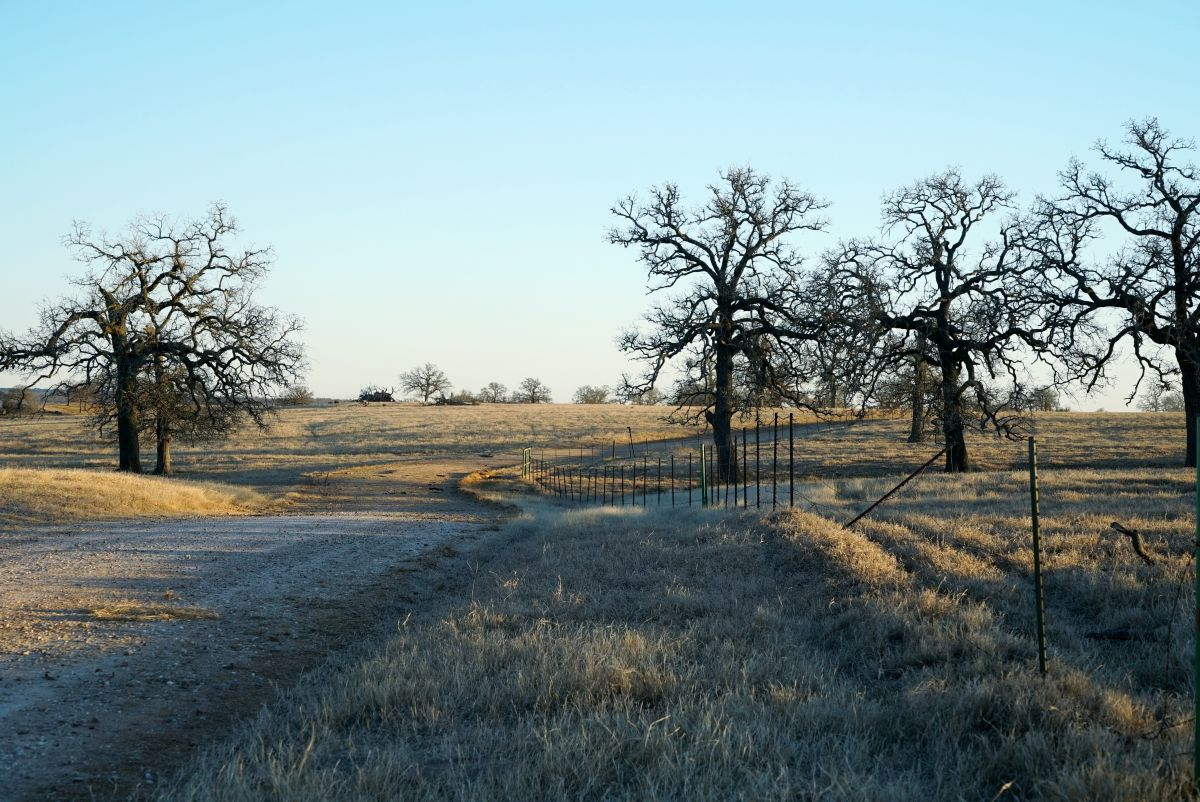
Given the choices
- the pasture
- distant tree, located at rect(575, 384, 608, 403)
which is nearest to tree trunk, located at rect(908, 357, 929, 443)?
the pasture

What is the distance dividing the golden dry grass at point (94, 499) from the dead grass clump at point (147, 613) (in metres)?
11.6

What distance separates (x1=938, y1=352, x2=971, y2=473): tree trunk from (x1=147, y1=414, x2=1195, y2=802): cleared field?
16.5 metres

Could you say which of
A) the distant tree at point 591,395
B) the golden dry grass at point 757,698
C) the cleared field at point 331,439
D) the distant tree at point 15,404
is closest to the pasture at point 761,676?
the golden dry grass at point 757,698

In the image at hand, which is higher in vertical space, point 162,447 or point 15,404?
point 15,404

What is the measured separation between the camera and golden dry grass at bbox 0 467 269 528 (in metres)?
21.3

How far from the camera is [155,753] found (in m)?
5.71

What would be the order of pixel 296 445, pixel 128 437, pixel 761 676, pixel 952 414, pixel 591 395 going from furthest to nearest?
pixel 591 395, pixel 296 445, pixel 128 437, pixel 952 414, pixel 761 676

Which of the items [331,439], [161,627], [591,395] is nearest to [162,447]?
[331,439]

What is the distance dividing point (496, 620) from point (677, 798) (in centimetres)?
436

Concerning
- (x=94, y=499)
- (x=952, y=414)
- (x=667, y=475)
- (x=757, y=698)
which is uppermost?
(x=952, y=414)

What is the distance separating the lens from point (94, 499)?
77.3ft

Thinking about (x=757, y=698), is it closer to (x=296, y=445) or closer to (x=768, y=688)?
(x=768, y=688)

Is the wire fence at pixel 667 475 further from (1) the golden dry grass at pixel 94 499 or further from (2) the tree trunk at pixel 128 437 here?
(2) the tree trunk at pixel 128 437

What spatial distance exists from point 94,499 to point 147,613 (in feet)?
52.7
